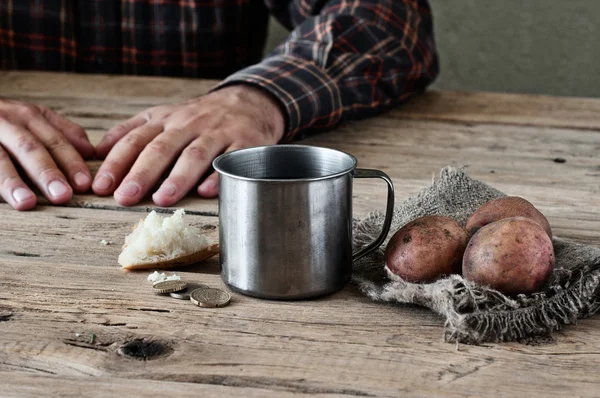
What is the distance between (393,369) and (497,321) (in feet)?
0.38

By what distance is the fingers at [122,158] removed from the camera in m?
1.19

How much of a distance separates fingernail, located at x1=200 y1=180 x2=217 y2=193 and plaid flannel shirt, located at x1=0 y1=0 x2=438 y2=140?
0.37 m

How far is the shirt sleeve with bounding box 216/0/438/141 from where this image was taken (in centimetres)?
149

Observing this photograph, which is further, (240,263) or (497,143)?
(497,143)

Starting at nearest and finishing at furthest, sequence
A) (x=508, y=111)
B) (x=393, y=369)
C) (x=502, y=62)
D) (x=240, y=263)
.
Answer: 1. (x=393, y=369)
2. (x=240, y=263)
3. (x=508, y=111)
4. (x=502, y=62)

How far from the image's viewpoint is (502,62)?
2.57 metres

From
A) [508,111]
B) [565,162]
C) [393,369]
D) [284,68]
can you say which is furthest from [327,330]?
[508,111]

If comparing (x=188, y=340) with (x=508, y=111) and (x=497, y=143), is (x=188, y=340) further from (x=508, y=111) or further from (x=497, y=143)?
(x=508, y=111)

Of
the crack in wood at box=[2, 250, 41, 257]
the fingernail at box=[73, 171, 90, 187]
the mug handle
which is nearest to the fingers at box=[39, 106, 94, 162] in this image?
the fingernail at box=[73, 171, 90, 187]

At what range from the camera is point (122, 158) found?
1249 millimetres

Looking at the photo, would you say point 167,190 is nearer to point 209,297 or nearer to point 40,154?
point 40,154

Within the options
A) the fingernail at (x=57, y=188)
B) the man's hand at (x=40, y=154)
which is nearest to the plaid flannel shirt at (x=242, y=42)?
the man's hand at (x=40, y=154)

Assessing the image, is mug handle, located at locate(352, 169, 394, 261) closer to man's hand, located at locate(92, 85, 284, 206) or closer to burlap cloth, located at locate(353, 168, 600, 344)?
burlap cloth, located at locate(353, 168, 600, 344)

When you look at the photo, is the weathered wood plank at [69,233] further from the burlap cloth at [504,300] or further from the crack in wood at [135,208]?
the burlap cloth at [504,300]
